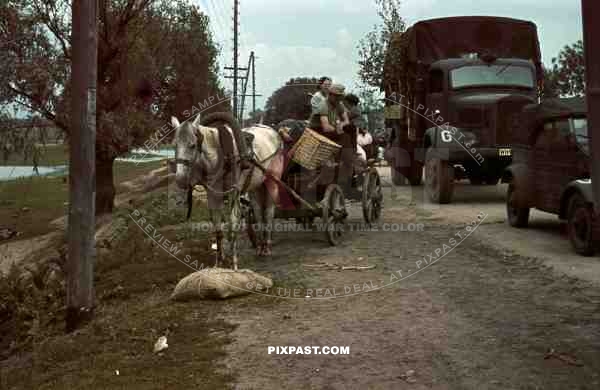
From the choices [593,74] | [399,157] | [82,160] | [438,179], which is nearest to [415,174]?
[399,157]

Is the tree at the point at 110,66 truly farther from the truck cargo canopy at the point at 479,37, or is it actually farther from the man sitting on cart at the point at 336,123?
the man sitting on cart at the point at 336,123

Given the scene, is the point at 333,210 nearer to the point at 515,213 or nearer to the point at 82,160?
the point at 515,213

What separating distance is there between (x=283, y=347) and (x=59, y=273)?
785cm

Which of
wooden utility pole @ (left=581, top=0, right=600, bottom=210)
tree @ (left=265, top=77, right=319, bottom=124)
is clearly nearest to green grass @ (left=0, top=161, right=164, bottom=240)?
tree @ (left=265, top=77, right=319, bottom=124)

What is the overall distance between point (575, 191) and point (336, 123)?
343 centimetres

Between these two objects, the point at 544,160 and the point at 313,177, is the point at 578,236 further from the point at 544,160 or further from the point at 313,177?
the point at 313,177

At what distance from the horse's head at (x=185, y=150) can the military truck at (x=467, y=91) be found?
807 centimetres

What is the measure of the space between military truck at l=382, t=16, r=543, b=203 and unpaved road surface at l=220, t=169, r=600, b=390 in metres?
4.13

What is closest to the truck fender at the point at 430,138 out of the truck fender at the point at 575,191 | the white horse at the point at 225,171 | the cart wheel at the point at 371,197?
the cart wheel at the point at 371,197

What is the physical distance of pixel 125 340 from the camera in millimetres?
6359

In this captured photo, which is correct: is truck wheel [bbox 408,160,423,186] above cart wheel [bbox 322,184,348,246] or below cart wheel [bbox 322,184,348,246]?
above

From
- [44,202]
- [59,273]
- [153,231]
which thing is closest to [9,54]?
[153,231]

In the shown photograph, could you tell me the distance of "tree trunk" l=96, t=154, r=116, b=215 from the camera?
A: 68.9 ft

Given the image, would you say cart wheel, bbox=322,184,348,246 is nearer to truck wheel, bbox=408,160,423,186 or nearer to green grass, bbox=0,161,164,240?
truck wheel, bbox=408,160,423,186
